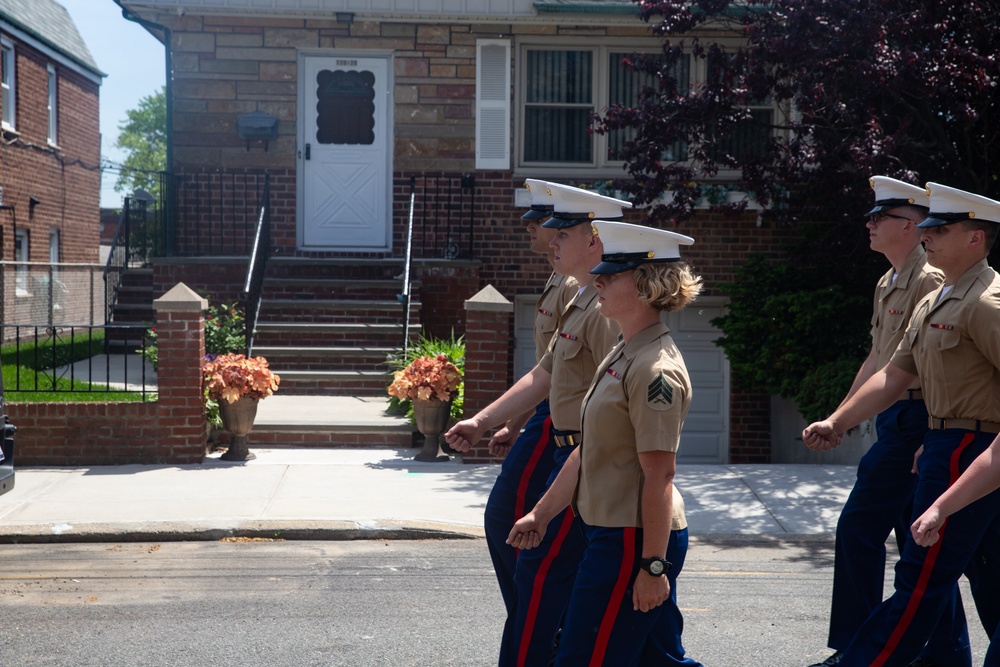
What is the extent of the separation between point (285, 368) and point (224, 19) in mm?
4649

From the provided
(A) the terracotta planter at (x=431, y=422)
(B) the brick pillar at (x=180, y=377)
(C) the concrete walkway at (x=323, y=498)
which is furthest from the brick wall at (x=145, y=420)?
(A) the terracotta planter at (x=431, y=422)

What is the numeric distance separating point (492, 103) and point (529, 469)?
402 inches

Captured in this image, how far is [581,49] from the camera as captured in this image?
14.5 metres

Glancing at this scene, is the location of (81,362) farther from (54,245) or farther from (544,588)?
(544,588)

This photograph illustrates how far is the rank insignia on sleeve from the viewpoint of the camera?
11.1 feet

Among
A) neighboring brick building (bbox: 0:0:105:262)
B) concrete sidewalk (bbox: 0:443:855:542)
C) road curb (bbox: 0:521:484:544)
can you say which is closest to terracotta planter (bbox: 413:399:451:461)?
concrete sidewalk (bbox: 0:443:855:542)

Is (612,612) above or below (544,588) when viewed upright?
above

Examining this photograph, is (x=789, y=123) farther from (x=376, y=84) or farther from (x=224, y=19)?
(x=224, y=19)

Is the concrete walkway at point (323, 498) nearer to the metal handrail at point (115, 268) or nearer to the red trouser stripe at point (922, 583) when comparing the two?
the red trouser stripe at point (922, 583)

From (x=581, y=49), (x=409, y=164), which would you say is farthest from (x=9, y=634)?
(x=581, y=49)

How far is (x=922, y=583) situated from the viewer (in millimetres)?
4062

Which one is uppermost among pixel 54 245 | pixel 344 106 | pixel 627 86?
pixel 627 86

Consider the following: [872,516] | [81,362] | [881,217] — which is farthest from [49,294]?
[872,516]

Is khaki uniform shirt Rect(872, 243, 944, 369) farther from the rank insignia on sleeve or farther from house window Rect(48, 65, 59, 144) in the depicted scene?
house window Rect(48, 65, 59, 144)
